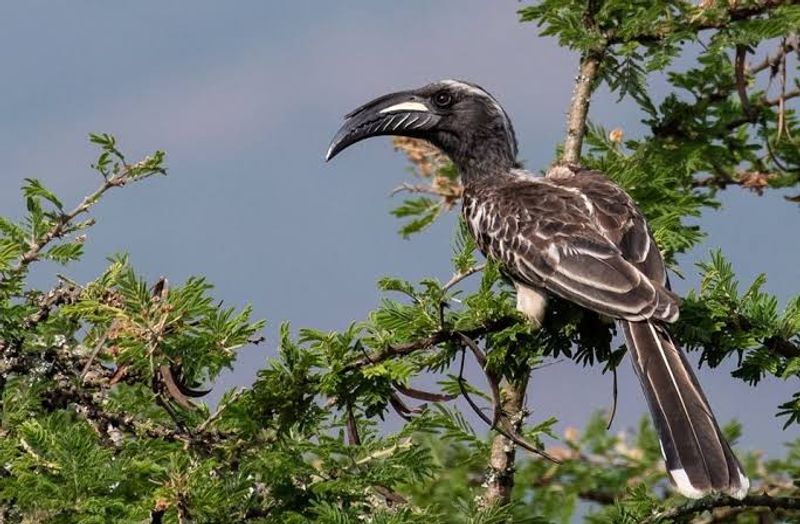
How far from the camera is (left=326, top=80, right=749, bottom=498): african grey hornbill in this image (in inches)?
206

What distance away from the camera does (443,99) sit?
7852 mm

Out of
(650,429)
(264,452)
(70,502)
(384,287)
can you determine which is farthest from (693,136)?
(70,502)

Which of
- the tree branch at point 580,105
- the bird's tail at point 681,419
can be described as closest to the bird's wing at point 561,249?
the bird's tail at point 681,419

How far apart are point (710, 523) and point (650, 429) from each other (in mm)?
680

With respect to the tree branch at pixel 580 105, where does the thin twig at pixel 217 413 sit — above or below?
below

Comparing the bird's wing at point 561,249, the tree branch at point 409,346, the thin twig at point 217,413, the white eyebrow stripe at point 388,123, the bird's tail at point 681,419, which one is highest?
the white eyebrow stripe at point 388,123

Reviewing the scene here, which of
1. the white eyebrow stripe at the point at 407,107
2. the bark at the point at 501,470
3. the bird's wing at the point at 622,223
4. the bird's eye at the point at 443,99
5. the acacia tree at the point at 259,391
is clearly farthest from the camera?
the bird's eye at the point at 443,99

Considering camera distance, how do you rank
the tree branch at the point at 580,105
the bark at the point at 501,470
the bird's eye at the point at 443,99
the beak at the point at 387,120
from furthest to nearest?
the bird's eye at the point at 443,99
the beak at the point at 387,120
the tree branch at the point at 580,105
the bark at the point at 501,470

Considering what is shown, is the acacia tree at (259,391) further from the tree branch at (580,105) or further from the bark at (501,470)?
the tree branch at (580,105)

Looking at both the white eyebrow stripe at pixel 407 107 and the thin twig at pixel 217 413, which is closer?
the thin twig at pixel 217 413

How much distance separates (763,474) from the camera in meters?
7.60

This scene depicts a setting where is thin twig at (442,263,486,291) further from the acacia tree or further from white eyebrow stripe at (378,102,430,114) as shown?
white eyebrow stripe at (378,102,430,114)

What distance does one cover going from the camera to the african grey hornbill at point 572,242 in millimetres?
5223

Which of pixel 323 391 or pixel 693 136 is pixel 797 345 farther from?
pixel 693 136
